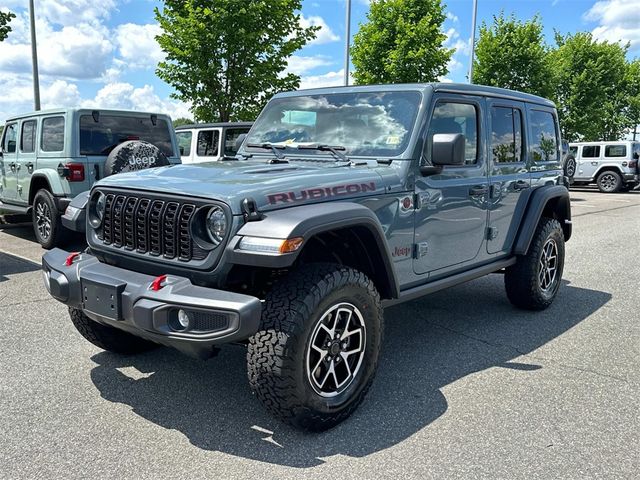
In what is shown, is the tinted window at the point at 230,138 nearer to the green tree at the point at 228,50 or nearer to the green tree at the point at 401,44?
the green tree at the point at 228,50

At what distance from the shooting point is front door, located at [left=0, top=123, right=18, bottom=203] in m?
8.74

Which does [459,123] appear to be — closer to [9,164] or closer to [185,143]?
[9,164]

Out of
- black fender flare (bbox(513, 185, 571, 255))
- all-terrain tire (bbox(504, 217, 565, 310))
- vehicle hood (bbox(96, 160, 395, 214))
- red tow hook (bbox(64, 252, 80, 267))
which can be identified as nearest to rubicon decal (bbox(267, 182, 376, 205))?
vehicle hood (bbox(96, 160, 395, 214))

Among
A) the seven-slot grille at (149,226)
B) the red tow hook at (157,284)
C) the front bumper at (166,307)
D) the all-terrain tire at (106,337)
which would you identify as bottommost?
the all-terrain tire at (106,337)

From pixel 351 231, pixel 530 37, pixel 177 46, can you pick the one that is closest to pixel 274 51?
pixel 177 46

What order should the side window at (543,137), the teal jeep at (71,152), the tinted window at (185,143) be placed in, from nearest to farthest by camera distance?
1. the side window at (543,137)
2. the teal jeep at (71,152)
3. the tinted window at (185,143)

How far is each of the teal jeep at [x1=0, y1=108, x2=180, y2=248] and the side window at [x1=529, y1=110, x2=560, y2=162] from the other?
13.7ft

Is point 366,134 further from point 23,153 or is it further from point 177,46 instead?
point 177,46

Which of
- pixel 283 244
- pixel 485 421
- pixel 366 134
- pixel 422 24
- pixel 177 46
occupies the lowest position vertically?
pixel 485 421

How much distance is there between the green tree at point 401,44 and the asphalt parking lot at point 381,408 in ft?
44.6

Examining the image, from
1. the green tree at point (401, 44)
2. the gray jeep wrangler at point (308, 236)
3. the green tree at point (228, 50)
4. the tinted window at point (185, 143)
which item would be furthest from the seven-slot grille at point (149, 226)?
the green tree at point (401, 44)

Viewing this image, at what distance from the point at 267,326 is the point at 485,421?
1.37 meters

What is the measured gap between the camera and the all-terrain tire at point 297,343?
9.15 feet

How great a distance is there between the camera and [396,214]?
3596 mm
